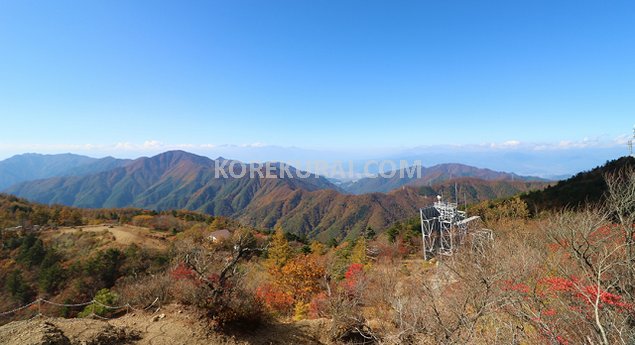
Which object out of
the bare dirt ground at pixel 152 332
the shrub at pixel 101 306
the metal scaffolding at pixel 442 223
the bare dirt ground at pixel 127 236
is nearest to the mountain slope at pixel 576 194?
the metal scaffolding at pixel 442 223

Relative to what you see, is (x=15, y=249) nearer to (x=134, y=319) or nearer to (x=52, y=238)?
(x=52, y=238)

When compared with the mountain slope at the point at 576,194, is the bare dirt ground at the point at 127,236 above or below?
below

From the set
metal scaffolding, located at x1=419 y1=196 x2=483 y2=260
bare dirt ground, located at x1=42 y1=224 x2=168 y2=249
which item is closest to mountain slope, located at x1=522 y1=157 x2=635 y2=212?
metal scaffolding, located at x1=419 y1=196 x2=483 y2=260

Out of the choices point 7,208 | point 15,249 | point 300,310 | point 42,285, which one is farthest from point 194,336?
point 7,208

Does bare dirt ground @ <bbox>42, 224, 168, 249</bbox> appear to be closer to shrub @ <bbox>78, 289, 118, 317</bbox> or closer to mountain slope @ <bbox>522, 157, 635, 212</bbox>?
shrub @ <bbox>78, 289, 118, 317</bbox>

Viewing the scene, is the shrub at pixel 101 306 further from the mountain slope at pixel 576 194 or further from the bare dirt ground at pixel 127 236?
the mountain slope at pixel 576 194

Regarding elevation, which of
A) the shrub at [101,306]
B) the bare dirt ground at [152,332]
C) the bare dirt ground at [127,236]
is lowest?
the bare dirt ground at [127,236]

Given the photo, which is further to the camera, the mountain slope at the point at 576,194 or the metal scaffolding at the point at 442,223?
the mountain slope at the point at 576,194

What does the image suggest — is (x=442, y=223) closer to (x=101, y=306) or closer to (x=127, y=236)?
(x=101, y=306)

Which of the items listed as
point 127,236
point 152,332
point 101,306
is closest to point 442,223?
point 152,332
